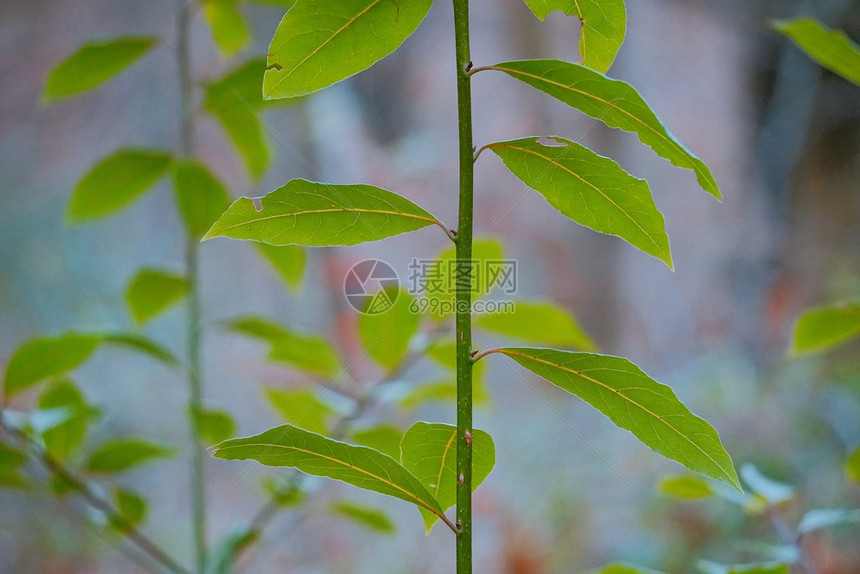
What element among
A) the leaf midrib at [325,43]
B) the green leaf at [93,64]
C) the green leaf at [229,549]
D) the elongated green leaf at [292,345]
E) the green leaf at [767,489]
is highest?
the green leaf at [93,64]

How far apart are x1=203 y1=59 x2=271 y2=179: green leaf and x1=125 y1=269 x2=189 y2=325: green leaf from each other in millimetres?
176

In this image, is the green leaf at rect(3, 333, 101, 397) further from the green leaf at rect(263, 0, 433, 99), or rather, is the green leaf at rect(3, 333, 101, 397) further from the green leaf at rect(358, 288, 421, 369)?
the green leaf at rect(263, 0, 433, 99)

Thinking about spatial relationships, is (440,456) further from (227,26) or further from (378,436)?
(227,26)

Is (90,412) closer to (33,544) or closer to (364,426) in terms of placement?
(364,426)

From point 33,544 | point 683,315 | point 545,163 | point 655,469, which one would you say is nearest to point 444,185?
point 683,315

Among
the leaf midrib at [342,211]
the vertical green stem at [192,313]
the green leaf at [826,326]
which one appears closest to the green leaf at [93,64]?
the vertical green stem at [192,313]

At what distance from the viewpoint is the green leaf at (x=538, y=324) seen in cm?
66

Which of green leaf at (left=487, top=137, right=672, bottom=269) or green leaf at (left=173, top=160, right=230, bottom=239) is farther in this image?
green leaf at (left=173, top=160, right=230, bottom=239)

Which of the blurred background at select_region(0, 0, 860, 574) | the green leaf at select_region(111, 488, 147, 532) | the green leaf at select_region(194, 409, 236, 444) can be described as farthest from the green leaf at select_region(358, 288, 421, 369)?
the blurred background at select_region(0, 0, 860, 574)

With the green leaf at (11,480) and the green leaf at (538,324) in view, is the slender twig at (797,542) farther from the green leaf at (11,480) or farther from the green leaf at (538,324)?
the green leaf at (11,480)

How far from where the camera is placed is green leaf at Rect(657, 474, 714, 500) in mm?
567

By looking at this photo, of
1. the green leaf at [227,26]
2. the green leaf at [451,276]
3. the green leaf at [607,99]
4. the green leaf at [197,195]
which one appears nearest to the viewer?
the green leaf at [607,99]

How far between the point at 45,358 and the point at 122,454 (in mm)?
123

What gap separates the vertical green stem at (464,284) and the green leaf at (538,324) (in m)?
0.32
